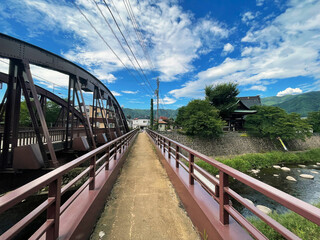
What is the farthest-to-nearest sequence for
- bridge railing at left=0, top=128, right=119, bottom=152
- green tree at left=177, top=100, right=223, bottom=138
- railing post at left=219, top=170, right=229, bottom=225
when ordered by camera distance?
green tree at left=177, top=100, right=223, bottom=138 → bridge railing at left=0, top=128, right=119, bottom=152 → railing post at left=219, top=170, right=229, bottom=225

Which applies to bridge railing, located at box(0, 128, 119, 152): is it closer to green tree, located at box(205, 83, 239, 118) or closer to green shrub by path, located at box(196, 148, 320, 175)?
green shrub by path, located at box(196, 148, 320, 175)

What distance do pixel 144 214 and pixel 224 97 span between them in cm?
2748

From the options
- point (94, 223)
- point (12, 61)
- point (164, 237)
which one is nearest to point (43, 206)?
point (94, 223)

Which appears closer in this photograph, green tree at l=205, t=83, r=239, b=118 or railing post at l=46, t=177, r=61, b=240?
railing post at l=46, t=177, r=61, b=240

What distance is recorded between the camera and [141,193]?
3230mm

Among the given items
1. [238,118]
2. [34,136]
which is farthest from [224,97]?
[34,136]

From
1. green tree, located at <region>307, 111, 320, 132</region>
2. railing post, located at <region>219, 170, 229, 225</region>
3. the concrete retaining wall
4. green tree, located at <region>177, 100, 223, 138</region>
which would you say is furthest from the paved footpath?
green tree, located at <region>307, 111, 320, 132</region>

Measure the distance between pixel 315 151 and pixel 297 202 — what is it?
25.5 m

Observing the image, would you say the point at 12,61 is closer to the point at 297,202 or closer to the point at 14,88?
the point at 14,88

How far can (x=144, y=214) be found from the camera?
2.46 metres

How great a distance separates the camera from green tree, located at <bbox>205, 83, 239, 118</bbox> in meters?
24.9

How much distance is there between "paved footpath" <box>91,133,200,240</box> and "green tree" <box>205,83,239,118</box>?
24.4 meters

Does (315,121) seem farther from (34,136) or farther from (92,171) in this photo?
(34,136)

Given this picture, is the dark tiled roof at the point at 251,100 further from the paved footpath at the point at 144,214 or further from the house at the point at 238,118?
the paved footpath at the point at 144,214
